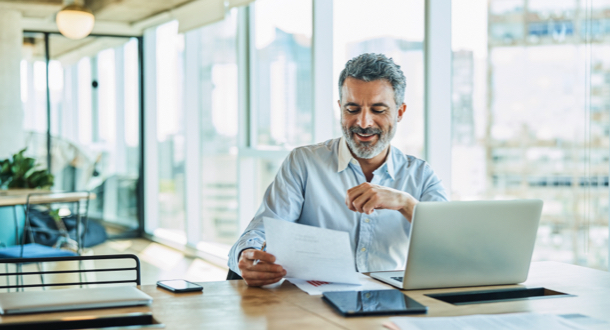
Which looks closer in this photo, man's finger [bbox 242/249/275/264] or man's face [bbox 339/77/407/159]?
man's finger [bbox 242/249/275/264]

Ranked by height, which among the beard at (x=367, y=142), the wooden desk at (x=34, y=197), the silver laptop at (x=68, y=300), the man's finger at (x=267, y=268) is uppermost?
the beard at (x=367, y=142)

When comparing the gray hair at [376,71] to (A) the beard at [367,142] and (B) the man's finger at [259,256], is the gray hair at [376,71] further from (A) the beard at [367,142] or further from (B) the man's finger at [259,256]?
(B) the man's finger at [259,256]

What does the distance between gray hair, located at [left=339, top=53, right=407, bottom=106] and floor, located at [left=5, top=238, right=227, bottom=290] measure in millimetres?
3415

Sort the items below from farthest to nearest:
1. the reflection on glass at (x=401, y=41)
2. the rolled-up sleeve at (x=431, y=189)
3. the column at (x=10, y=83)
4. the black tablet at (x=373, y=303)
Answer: the column at (x=10, y=83) → the reflection on glass at (x=401, y=41) → the rolled-up sleeve at (x=431, y=189) → the black tablet at (x=373, y=303)

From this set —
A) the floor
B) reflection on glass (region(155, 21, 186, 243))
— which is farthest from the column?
reflection on glass (region(155, 21, 186, 243))

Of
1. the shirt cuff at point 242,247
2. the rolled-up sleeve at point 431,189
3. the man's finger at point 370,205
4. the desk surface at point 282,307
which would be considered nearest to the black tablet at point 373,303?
the desk surface at point 282,307

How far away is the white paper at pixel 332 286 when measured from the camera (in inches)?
64.4

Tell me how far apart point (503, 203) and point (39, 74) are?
6.85 metres

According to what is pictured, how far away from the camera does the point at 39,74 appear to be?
7.28 metres

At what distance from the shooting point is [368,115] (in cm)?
221

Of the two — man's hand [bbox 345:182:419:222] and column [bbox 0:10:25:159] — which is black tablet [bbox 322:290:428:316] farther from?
column [bbox 0:10:25:159]

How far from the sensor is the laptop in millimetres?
1556

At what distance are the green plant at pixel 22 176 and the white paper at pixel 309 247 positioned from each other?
4.24 m

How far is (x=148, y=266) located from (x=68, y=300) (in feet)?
15.5
